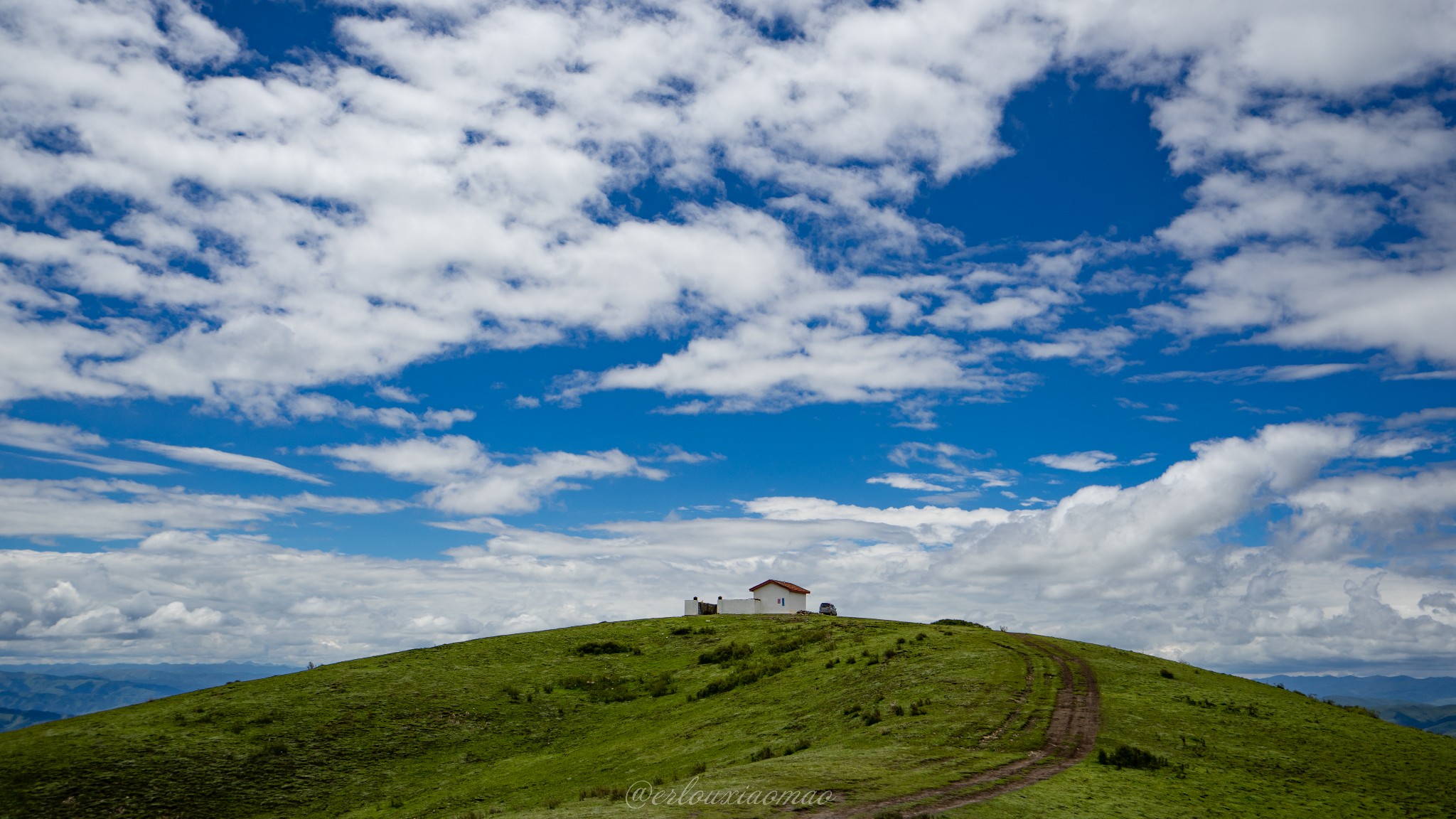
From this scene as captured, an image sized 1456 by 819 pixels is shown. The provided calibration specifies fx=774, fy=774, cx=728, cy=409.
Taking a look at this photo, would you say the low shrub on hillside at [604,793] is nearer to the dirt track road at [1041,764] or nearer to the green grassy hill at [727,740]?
the green grassy hill at [727,740]

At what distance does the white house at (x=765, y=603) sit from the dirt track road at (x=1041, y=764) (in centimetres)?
6052

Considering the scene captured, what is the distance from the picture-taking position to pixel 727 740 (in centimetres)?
3881

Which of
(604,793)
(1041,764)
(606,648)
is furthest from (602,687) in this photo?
(1041,764)

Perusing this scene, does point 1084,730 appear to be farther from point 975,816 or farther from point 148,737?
point 148,737

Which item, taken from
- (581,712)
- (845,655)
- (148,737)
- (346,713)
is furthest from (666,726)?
(148,737)

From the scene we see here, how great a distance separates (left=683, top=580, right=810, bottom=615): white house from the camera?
10356cm

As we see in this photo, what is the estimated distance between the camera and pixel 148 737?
151ft

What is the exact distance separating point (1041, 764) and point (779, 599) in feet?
262

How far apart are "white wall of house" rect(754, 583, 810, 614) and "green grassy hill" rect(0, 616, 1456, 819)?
35.2 m

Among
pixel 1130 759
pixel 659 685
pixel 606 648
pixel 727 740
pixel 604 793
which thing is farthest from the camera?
pixel 606 648

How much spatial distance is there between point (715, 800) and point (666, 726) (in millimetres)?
26105

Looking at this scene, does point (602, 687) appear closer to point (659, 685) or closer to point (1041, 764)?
point (659, 685)

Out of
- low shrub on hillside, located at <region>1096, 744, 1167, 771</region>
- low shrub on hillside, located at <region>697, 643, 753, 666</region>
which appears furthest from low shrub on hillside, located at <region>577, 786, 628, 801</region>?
low shrub on hillside, located at <region>697, 643, 753, 666</region>

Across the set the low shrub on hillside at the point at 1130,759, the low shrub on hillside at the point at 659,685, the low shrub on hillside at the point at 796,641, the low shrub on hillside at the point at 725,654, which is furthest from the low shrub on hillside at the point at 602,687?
the low shrub on hillside at the point at 1130,759
